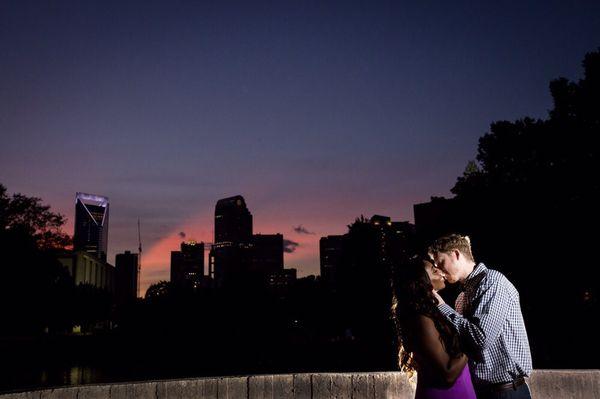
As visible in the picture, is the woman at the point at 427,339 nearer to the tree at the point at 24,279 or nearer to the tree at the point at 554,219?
the tree at the point at 554,219

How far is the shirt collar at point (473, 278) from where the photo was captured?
3.48m

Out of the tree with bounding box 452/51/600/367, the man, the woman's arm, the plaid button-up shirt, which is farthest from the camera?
the tree with bounding box 452/51/600/367

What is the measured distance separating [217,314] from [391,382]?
6789 cm

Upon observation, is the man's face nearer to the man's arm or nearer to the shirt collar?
the shirt collar

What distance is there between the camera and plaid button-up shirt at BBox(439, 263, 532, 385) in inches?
127

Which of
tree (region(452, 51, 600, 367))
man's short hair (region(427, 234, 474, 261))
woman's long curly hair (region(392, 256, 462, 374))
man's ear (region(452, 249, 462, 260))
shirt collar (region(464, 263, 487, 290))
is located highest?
tree (region(452, 51, 600, 367))

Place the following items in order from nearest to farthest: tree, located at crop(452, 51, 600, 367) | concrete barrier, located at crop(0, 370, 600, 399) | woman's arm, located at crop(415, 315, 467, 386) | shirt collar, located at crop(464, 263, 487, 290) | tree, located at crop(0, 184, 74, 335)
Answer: woman's arm, located at crop(415, 315, 467, 386)
shirt collar, located at crop(464, 263, 487, 290)
concrete barrier, located at crop(0, 370, 600, 399)
tree, located at crop(452, 51, 600, 367)
tree, located at crop(0, 184, 74, 335)

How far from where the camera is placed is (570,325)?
2388 centimetres

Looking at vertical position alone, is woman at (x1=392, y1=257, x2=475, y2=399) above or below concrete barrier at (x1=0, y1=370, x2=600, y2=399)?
above

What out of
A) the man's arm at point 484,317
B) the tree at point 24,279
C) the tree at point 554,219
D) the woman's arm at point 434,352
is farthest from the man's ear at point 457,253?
the tree at point 24,279

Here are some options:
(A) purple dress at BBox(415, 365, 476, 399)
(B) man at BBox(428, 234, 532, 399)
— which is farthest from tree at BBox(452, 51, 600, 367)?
(A) purple dress at BBox(415, 365, 476, 399)

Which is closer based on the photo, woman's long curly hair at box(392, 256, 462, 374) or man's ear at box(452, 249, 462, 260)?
woman's long curly hair at box(392, 256, 462, 374)

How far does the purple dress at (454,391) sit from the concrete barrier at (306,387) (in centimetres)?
331

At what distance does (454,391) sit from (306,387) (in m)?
3.69
